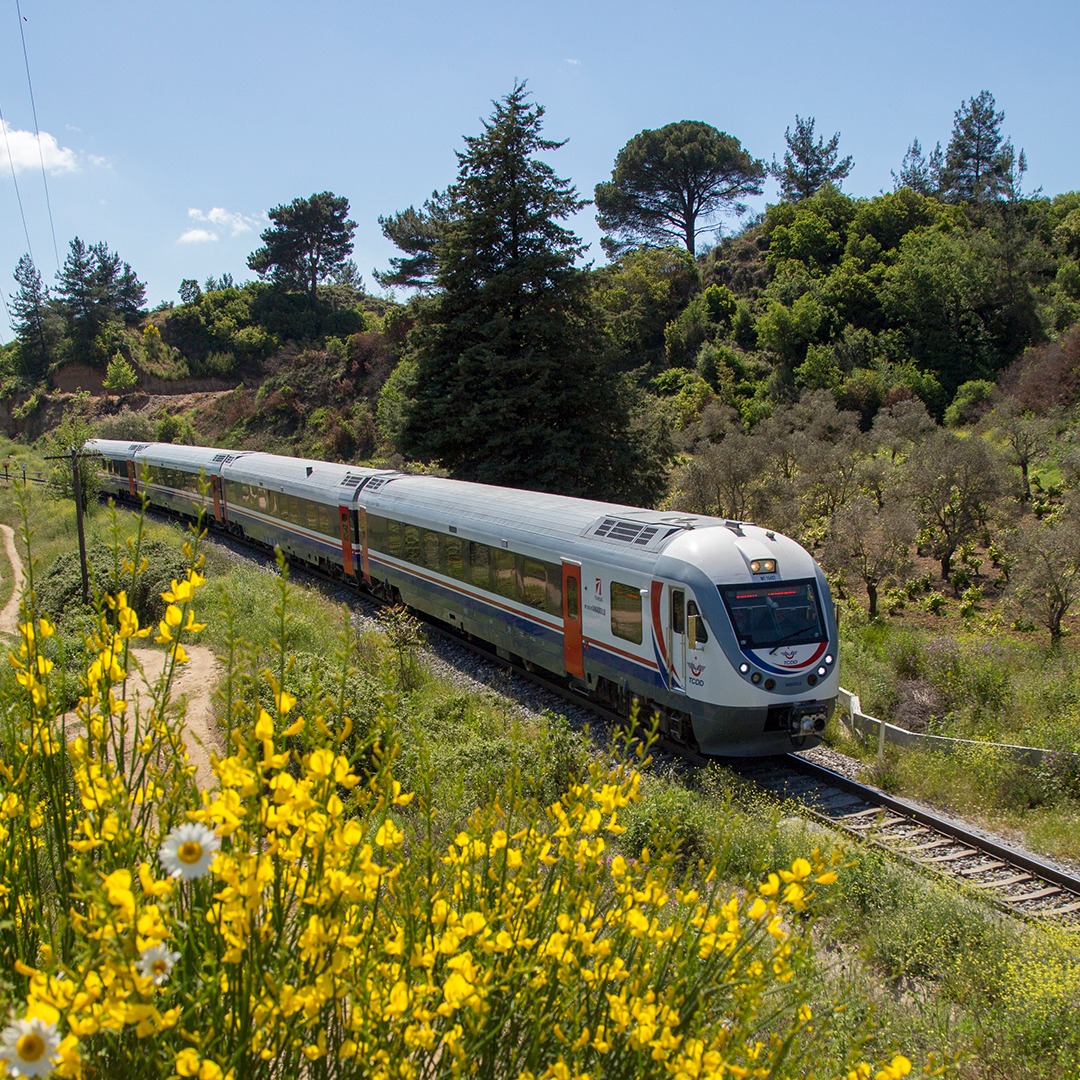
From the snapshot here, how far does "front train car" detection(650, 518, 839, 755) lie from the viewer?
994cm

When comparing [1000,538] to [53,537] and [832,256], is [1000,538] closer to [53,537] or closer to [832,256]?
[53,537]

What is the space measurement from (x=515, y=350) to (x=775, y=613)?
14.1m

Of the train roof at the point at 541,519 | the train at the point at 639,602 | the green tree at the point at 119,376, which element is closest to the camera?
→ the train at the point at 639,602

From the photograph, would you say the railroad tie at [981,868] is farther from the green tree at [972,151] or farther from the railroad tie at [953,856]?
the green tree at [972,151]

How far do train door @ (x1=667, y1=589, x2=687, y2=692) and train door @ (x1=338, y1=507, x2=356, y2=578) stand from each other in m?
11.1

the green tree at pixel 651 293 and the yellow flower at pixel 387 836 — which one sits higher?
the green tree at pixel 651 293

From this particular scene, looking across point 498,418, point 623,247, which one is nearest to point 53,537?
point 498,418

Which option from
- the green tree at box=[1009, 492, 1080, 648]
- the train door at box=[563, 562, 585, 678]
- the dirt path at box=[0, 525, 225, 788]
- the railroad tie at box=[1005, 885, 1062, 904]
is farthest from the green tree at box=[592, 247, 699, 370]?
the railroad tie at box=[1005, 885, 1062, 904]

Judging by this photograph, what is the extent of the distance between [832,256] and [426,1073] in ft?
172

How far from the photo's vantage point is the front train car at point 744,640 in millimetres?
9938

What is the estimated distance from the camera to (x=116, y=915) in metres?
1.95

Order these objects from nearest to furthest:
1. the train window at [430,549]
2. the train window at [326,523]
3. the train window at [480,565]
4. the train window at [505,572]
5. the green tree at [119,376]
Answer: the train window at [505,572], the train window at [480,565], the train window at [430,549], the train window at [326,523], the green tree at [119,376]

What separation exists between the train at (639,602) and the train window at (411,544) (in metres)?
0.04

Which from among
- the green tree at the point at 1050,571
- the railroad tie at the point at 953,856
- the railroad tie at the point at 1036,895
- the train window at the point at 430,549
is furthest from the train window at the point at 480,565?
the green tree at the point at 1050,571
